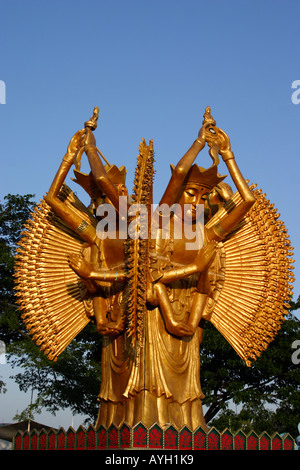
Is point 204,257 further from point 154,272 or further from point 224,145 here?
point 224,145

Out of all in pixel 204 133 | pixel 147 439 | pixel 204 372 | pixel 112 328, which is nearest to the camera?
pixel 147 439

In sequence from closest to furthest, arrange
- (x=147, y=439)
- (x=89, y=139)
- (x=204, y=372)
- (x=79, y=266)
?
(x=147, y=439) → (x=79, y=266) → (x=89, y=139) → (x=204, y=372)

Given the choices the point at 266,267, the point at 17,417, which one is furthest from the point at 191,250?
the point at 17,417

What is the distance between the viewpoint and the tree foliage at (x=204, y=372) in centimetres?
1894

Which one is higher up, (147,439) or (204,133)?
(204,133)

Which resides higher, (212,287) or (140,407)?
(212,287)

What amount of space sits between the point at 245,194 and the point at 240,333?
2592mm

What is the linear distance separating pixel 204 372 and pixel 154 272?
36.0 ft

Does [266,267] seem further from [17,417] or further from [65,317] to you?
[17,417]

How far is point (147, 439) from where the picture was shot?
7.93 m

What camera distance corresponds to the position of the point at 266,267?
425 inches

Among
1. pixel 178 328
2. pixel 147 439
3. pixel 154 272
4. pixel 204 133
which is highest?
pixel 204 133

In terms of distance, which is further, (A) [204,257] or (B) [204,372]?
(B) [204,372]

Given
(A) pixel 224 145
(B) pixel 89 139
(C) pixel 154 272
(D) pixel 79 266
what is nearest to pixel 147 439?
(C) pixel 154 272
